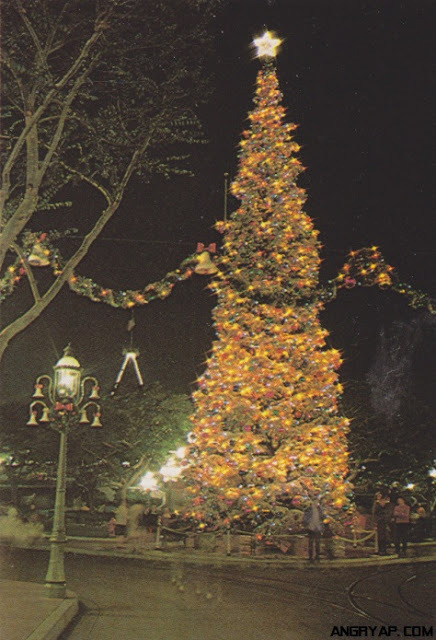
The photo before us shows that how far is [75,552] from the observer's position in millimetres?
21562

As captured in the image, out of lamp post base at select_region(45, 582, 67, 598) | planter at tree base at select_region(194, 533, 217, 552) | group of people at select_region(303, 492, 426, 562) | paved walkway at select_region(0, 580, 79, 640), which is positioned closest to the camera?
paved walkway at select_region(0, 580, 79, 640)

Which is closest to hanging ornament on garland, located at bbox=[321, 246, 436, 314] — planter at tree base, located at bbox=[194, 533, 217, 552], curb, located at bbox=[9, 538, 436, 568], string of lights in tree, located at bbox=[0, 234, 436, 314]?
string of lights in tree, located at bbox=[0, 234, 436, 314]

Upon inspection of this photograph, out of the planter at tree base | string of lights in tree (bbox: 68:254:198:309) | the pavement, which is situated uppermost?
string of lights in tree (bbox: 68:254:198:309)

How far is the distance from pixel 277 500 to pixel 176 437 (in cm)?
1052

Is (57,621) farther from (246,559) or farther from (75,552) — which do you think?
(75,552)

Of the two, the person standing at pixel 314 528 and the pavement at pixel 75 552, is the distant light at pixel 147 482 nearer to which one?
the pavement at pixel 75 552

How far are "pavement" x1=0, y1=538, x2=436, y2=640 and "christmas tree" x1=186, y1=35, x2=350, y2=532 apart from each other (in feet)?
4.87

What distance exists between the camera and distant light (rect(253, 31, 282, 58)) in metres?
22.6

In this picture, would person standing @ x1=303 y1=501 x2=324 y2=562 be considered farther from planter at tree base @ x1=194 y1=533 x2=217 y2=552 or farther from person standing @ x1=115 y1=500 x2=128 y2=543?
person standing @ x1=115 y1=500 x2=128 y2=543

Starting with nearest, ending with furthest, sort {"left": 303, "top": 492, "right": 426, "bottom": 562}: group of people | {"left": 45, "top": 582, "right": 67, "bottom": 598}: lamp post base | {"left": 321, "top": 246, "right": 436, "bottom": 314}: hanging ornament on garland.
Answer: {"left": 45, "top": 582, "right": 67, "bottom": 598}: lamp post base → {"left": 321, "top": 246, "right": 436, "bottom": 314}: hanging ornament on garland → {"left": 303, "top": 492, "right": 426, "bottom": 562}: group of people

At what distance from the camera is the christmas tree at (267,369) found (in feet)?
68.0

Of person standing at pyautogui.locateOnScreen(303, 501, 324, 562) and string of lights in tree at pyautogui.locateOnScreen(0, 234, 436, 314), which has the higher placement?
string of lights in tree at pyautogui.locateOnScreen(0, 234, 436, 314)

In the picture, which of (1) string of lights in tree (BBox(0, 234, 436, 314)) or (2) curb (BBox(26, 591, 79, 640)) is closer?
(2) curb (BBox(26, 591, 79, 640))

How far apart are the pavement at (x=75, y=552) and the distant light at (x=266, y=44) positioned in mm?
14509
